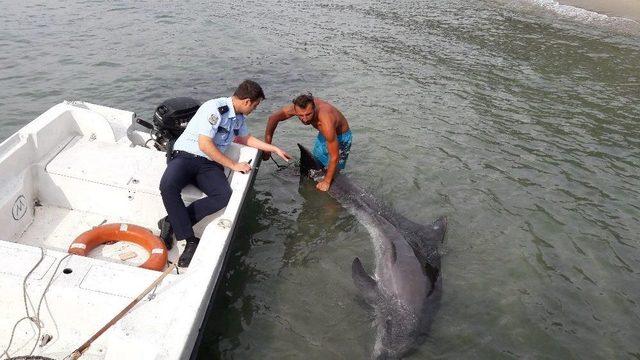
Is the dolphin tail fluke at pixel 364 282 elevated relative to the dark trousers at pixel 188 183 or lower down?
lower down

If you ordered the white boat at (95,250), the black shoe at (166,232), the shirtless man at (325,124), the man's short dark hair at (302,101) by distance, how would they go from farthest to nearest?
the shirtless man at (325,124)
the man's short dark hair at (302,101)
the black shoe at (166,232)
the white boat at (95,250)

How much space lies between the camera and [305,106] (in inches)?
307

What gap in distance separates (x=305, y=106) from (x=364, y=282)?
2.89 metres

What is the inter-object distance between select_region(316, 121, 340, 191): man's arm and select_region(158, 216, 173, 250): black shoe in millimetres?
2902

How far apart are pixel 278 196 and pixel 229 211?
275cm

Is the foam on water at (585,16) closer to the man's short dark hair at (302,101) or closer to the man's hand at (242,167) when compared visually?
the man's short dark hair at (302,101)

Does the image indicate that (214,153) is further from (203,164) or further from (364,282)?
(364,282)

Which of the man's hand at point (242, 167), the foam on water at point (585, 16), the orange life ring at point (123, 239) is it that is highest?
the foam on water at point (585, 16)

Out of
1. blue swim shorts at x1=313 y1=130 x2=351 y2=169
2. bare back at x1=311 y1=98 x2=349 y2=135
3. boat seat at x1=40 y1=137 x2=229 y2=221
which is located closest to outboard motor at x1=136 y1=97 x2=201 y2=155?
boat seat at x1=40 y1=137 x2=229 y2=221

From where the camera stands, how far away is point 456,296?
22.6 ft

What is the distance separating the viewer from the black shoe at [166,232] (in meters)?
6.29

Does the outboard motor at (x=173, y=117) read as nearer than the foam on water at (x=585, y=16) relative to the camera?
Yes

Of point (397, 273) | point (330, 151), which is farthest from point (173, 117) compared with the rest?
point (397, 273)

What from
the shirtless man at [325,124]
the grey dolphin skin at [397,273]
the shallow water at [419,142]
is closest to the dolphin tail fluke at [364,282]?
the grey dolphin skin at [397,273]
